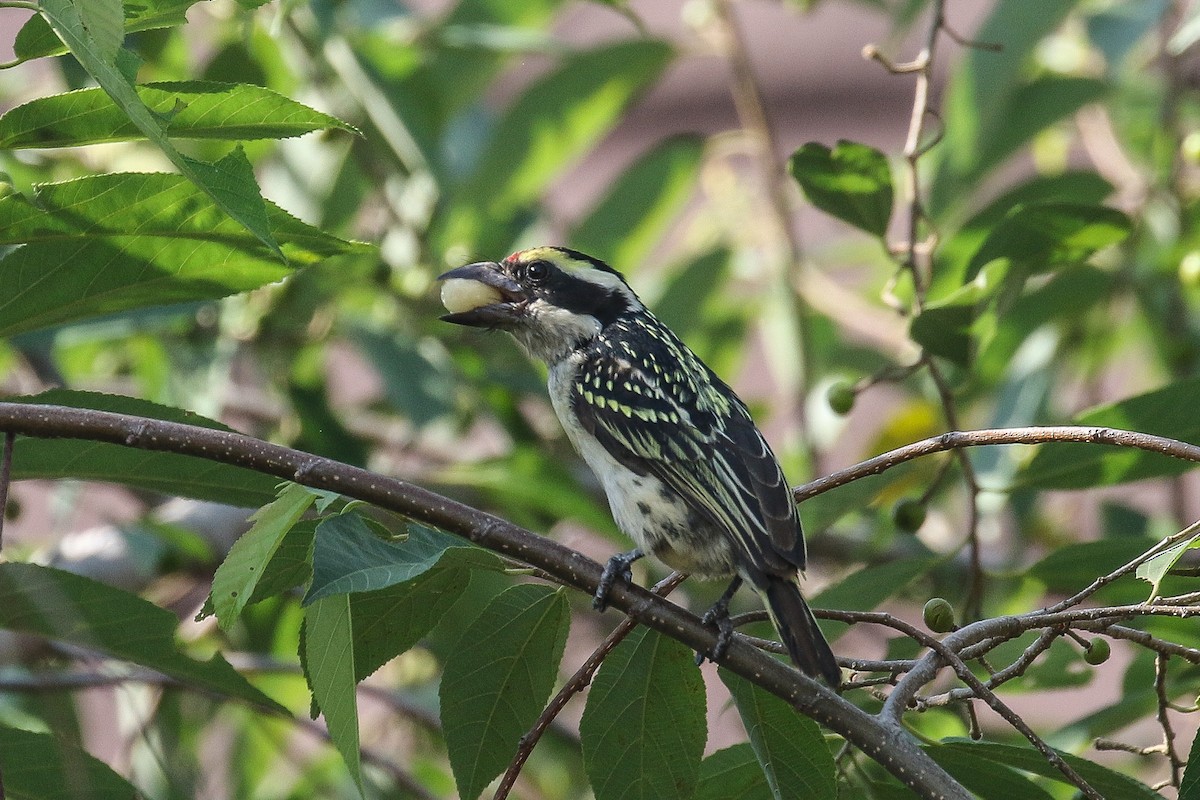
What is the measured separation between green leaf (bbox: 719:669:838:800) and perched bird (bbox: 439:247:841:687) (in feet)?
0.28

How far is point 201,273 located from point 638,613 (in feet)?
2.75

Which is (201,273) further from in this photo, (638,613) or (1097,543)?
(1097,543)

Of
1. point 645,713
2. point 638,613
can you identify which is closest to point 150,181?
point 638,613

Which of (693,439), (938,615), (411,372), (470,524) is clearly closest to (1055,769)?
(938,615)

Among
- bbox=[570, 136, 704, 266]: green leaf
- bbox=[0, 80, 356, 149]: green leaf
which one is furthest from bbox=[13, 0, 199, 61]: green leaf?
bbox=[570, 136, 704, 266]: green leaf

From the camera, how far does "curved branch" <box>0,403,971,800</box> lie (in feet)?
6.16

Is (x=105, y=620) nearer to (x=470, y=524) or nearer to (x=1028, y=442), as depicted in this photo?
(x=470, y=524)

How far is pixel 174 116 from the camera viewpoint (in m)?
1.85

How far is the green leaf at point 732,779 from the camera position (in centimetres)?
227

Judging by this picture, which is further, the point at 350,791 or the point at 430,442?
the point at 430,442

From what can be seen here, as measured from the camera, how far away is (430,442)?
484 cm

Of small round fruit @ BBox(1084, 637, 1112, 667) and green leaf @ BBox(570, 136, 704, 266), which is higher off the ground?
green leaf @ BBox(570, 136, 704, 266)

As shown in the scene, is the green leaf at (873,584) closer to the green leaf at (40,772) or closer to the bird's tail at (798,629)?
the bird's tail at (798,629)

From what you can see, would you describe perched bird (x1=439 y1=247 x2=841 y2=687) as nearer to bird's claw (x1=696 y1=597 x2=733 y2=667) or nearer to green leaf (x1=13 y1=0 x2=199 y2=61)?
bird's claw (x1=696 y1=597 x2=733 y2=667)
